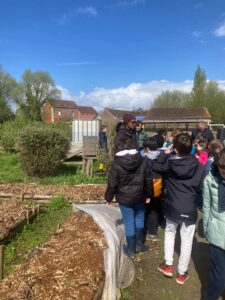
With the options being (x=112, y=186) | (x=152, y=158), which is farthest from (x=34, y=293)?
(x=152, y=158)

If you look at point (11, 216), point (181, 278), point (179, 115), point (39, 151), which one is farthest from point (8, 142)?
point (179, 115)

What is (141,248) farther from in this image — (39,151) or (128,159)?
(39,151)

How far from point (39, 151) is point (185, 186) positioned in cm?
745

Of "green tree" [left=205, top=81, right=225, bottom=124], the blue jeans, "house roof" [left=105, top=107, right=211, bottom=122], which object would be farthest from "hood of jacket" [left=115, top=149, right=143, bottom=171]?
"green tree" [left=205, top=81, right=225, bottom=124]

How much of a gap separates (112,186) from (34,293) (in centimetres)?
180

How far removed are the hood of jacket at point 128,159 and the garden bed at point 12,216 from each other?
8.34 ft

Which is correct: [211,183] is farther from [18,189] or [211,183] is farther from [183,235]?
[18,189]

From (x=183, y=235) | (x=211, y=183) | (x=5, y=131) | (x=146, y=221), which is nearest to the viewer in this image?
(x=211, y=183)

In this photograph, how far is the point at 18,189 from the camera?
856cm

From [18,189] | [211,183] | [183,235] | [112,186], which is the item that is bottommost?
[18,189]

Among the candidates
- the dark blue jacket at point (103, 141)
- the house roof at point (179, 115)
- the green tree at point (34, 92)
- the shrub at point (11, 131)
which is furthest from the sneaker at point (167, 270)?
the green tree at point (34, 92)

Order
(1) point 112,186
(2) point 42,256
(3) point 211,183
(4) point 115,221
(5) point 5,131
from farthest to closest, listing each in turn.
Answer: (5) point 5,131, (4) point 115,221, (1) point 112,186, (2) point 42,256, (3) point 211,183

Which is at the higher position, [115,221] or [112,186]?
[112,186]

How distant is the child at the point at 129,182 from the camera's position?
14.0 feet
